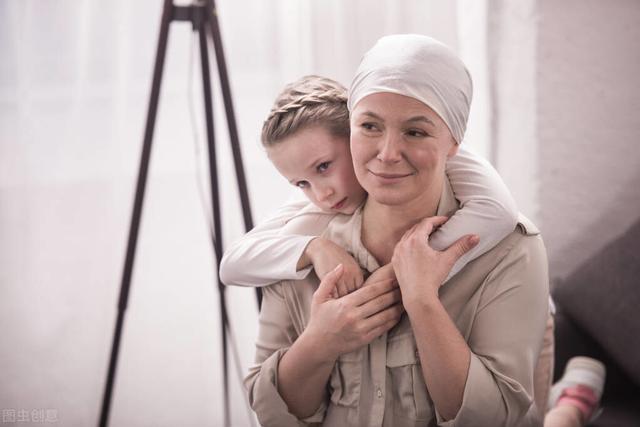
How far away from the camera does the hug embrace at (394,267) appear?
1265mm

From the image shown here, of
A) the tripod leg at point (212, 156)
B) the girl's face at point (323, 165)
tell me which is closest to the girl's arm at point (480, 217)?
the girl's face at point (323, 165)

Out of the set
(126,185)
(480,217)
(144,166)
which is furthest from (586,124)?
(126,185)

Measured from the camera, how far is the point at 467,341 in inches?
54.6

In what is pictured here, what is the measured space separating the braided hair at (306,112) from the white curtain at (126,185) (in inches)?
35.2

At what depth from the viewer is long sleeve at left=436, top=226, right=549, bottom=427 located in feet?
4.19

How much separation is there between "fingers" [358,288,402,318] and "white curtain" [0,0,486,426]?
1.18 m

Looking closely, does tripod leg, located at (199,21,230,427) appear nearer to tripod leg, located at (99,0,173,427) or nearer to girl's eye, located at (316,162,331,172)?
tripod leg, located at (99,0,173,427)

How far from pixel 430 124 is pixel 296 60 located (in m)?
1.34

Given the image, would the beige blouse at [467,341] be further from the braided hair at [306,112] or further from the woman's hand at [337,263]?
the braided hair at [306,112]

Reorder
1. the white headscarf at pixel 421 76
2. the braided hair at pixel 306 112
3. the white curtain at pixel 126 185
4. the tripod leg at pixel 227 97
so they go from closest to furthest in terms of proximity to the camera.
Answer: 1. the white headscarf at pixel 421 76
2. the braided hair at pixel 306 112
3. the tripod leg at pixel 227 97
4. the white curtain at pixel 126 185

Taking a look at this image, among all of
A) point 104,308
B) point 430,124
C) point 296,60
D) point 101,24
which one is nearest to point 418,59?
point 430,124

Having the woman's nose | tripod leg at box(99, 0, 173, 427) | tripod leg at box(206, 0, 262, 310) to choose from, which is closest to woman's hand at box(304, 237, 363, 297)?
the woman's nose

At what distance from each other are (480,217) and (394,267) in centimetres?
20

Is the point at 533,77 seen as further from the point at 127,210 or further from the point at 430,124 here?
the point at 127,210
